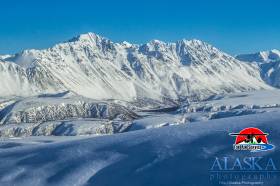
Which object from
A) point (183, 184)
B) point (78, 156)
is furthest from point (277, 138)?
point (78, 156)

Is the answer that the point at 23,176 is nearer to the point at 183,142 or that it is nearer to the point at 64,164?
the point at 64,164

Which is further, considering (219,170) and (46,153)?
(46,153)

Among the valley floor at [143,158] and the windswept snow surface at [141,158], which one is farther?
the windswept snow surface at [141,158]

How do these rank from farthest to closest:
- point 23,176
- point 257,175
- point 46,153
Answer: point 46,153 < point 23,176 < point 257,175

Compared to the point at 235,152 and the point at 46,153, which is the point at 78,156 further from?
the point at 235,152

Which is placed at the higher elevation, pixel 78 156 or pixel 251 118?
pixel 251 118

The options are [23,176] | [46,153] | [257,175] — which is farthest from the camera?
[46,153]

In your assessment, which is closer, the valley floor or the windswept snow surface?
the valley floor
